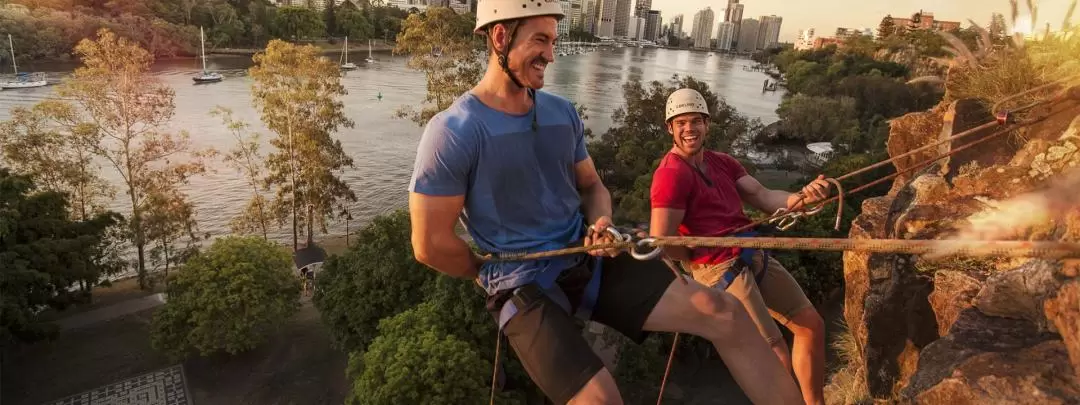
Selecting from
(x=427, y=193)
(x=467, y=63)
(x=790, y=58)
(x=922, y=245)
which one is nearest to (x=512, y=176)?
(x=427, y=193)

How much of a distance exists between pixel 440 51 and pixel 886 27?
250 feet

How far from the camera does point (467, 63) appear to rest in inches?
873

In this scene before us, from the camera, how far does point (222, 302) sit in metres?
14.9

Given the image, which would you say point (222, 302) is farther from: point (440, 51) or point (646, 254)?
point (646, 254)

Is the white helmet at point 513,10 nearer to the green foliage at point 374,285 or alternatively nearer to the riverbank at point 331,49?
the green foliage at point 374,285

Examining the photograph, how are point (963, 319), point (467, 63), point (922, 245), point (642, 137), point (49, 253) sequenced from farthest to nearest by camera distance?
1. point (642, 137)
2. point (467, 63)
3. point (49, 253)
4. point (963, 319)
5. point (922, 245)

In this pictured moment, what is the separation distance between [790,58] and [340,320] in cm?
Answer: 8107

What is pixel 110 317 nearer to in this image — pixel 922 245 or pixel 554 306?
pixel 554 306

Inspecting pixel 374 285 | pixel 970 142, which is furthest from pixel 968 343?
pixel 374 285

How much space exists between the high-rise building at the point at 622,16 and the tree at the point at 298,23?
138m

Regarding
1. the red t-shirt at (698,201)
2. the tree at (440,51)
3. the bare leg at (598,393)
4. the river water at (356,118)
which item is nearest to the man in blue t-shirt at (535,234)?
the bare leg at (598,393)

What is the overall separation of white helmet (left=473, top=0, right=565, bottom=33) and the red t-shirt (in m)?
1.46

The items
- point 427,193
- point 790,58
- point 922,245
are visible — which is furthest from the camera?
point 790,58

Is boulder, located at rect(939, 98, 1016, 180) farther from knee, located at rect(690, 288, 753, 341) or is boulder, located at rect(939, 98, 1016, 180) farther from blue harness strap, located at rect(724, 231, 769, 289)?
knee, located at rect(690, 288, 753, 341)
